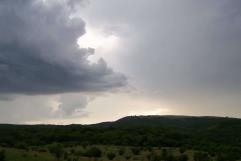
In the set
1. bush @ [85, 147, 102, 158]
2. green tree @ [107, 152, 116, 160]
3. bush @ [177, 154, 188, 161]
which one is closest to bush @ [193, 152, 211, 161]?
bush @ [177, 154, 188, 161]

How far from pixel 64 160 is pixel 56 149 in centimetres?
991

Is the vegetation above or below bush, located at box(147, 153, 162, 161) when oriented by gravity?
above

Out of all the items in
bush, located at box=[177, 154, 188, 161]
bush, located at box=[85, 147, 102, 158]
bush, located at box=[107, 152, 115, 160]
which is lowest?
bush, located at box=[177, 154, 188, 161]

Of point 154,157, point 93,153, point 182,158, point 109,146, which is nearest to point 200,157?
point 182,158

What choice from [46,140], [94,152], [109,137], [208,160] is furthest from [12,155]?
[109,137]

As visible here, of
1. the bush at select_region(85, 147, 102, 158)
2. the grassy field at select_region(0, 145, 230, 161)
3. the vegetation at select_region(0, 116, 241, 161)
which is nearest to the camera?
the grassy field at select_region(0, 145, 230, 161)

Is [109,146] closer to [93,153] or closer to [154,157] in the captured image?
[93,153]

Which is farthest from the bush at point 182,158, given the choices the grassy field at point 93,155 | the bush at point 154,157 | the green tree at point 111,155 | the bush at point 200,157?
the green tree at point 111,155

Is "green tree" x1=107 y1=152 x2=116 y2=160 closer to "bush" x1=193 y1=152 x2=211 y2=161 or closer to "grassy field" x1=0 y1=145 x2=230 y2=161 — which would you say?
"grassy field" x1=0 y1=145 x2=230 y2=161

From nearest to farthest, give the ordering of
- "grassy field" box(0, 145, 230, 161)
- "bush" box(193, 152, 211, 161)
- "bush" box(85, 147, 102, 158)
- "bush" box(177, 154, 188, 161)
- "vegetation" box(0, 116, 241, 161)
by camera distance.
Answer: "grassy field" box(0, 145, 230, 161)
"vegetation" box(0, 116, 241, 161)
"bush" box(177, 154, 188, 161)
"bush" box(85, 147, 102, 158)
"bush" box(193, 152, 211, 161)

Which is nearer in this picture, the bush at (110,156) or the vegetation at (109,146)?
the vegetation at (109,146)

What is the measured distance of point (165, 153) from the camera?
2975 inches

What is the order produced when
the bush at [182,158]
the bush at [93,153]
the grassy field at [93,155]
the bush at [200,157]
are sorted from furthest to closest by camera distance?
the bush at [200,157], the bush at [93,153], the bush at [182,158], the grassy field at [93,155]

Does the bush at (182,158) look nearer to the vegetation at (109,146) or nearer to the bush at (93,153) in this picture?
the vegetation at (109,146)
